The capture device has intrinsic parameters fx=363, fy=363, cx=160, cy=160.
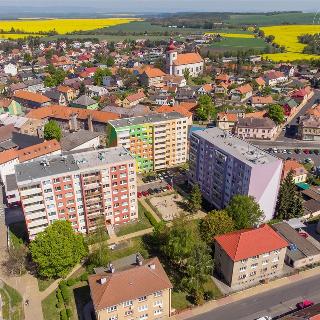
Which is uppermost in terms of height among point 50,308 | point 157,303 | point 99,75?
point 99,75

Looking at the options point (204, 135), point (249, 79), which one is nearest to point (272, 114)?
point (204, 135)

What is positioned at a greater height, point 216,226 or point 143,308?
point 216,226

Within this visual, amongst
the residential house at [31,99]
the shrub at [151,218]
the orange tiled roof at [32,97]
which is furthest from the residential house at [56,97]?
the shrub at [151,218]

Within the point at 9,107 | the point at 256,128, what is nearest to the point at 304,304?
the point at 256,128

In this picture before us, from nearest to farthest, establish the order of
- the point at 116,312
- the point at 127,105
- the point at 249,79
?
the point at 116,312, the point at 127,105, the point at 249,79

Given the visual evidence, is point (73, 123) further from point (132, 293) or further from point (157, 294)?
point (157, 294)

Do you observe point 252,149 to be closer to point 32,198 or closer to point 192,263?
point 192,263

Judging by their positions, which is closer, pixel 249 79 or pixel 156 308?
pixel 156 308

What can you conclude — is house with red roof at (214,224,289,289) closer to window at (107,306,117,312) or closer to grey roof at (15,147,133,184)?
window at (107,306,117,312)
